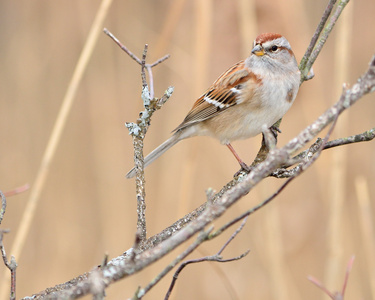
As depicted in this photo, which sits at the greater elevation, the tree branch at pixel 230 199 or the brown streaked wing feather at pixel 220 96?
the brown streaked wing feather at pixel 220 96

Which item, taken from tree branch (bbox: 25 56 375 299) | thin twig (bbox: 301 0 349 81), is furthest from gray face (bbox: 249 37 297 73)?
tree branch (bbox: 25 56 375 299)

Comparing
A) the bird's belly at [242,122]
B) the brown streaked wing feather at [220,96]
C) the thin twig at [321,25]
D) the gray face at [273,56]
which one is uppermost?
the brown streaked wing feather at [220,96]

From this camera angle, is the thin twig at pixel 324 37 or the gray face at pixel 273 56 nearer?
the thin twig at pixel 324 37

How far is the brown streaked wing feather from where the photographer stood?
1972 millimetres

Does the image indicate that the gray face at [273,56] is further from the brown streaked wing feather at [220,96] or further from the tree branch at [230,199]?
the tree branch at [230,199]

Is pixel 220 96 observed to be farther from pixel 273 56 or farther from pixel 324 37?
pixel 324 37

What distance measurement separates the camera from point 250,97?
1908 mm

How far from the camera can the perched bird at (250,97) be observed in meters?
1.84

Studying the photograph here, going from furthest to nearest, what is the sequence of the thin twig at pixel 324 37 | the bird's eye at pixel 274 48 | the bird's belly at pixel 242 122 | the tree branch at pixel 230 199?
the bird's eye at pixel 274 48 < the bird's belly at pixel 242 122 < the thin twig at pixel 324 37 < the tree branch at pixel 230 199

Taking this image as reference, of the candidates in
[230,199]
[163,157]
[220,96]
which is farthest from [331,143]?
[163,157]

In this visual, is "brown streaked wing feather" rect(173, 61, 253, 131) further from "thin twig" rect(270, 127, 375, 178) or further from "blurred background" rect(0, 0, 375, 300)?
"thin twig" rect(270, 127, 375, 178)

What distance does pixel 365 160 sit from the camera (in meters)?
2.75

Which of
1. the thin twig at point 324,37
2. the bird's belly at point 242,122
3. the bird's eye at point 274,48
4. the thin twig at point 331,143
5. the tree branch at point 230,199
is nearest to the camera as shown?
the tree branch at point 230,199

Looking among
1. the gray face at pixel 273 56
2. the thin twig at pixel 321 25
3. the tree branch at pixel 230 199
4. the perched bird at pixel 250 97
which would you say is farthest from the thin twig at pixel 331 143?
the gray face at pixel 273 56
